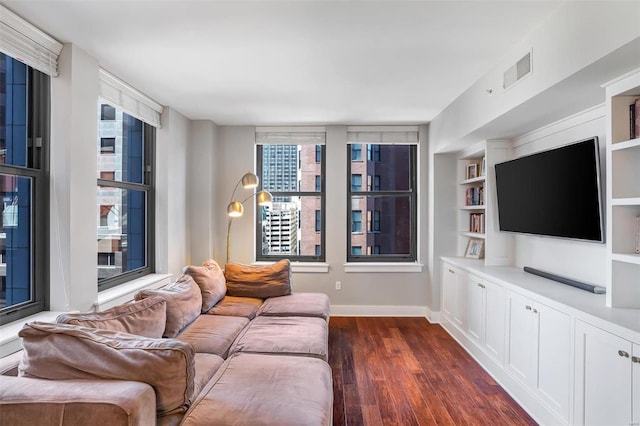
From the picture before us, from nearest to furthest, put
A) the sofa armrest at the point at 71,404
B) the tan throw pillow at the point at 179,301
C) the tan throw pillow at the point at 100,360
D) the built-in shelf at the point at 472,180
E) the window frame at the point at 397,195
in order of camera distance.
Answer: the sofa armrest at the point at 71,404, the tan throw pillow at the point at 100,360, the tan throw pillow at the point at 179,301, the built-in shelf at the point at 472,180, the window frame at the point at 397,195

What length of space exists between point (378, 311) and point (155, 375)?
11.4 feet

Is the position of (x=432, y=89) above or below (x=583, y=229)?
above

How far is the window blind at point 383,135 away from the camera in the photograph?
4.49 meters

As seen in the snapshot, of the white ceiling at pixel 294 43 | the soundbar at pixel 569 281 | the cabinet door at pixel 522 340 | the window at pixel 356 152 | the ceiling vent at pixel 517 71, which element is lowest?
the cabinet door at pixel 522 340

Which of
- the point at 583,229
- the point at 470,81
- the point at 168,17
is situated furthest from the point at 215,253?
the point at 583,229

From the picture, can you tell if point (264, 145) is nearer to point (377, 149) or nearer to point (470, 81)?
point (377, 149)

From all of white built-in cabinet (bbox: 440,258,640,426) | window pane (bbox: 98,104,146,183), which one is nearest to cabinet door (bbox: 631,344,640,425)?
white built-in cabinet (bbox: 440,258,640,426)

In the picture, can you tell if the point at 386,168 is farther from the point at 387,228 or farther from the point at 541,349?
the point at 541,349

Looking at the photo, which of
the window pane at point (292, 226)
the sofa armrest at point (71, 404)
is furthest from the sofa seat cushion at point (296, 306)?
the sofa armrest at point (71, 404)

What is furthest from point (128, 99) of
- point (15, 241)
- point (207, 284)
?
point (207, 284)

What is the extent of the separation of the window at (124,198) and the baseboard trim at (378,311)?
2.34 metres

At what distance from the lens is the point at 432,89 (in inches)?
124

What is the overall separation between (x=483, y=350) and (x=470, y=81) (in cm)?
234

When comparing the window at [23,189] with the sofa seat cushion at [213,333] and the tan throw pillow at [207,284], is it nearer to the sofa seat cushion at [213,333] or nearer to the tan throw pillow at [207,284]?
the sofa seat cushion at [213,333]
